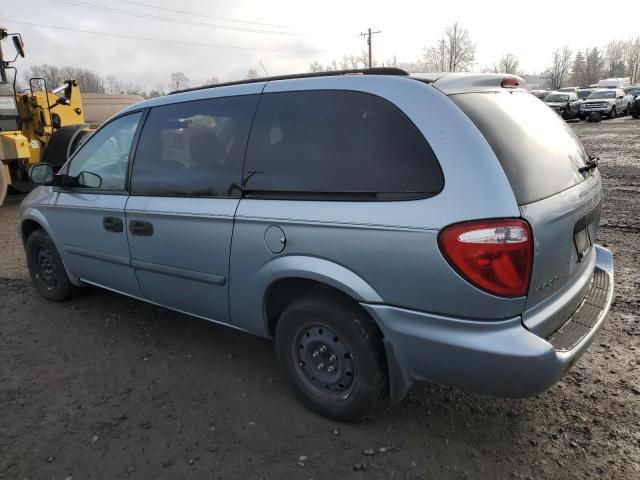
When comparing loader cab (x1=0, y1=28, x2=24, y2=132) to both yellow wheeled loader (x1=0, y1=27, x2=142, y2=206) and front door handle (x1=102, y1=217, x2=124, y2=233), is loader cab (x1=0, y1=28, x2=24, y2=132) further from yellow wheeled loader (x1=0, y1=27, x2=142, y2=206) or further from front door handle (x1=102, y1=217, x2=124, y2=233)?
front door handle (x1=102, y1=217, x2=124, y2=233)

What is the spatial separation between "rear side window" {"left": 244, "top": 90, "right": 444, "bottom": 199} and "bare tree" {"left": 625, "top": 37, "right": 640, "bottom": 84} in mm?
125453

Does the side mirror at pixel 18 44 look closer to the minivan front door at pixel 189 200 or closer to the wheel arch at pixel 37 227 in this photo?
the wheel arch at pixel 37 227

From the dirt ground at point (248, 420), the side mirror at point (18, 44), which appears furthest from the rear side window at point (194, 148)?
the side mirror at point (18, 44)

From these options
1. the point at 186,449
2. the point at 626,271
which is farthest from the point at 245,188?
the point at 626,271

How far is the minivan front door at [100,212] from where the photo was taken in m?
3.55

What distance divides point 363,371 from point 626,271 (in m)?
3.56

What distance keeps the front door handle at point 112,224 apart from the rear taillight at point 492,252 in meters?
2.44

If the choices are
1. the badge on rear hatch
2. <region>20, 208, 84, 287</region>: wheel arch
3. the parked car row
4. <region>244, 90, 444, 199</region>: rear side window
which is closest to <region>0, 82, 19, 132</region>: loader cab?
<region>20, 208, 84, 287</region>: wheel arch

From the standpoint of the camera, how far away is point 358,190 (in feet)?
7.69

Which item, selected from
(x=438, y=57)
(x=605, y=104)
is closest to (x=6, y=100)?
(x=605, y=104)

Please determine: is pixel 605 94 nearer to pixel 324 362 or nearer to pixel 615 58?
pixel 324 362

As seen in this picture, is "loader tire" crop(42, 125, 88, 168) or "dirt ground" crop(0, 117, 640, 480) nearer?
"dirt ground" crop(0, 117, 640, 480)

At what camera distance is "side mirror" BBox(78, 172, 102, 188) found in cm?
375

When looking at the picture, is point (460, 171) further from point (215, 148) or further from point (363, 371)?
point (215, 148)
